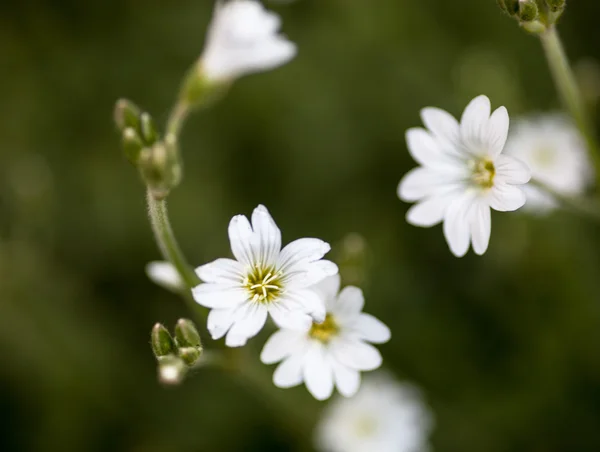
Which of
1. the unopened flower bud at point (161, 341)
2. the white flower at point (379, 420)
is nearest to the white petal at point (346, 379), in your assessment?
the unopened flower bud at point (161, 341)

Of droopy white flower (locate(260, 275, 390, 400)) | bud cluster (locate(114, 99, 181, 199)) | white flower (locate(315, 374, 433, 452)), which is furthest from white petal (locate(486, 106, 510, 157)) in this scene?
white flower (locate(315, 374, 433, 452))

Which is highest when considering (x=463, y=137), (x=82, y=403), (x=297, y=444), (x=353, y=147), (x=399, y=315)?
(x=353, y=147)

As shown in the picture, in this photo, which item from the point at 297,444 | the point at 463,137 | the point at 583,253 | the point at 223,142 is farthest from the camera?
the point at 223,142

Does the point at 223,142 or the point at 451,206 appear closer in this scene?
the point at 451,206

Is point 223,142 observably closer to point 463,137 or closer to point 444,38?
point 444,38

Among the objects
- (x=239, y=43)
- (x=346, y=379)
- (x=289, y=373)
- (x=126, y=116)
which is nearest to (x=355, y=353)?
(x=346, y=379)

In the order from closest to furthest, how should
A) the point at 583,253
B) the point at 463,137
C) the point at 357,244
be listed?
the point at 463,137 → the point at 357,244 → the point at 583,253

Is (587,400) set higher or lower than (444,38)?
lower

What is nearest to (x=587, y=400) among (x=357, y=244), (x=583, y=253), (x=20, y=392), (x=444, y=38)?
(x=583, y=253)

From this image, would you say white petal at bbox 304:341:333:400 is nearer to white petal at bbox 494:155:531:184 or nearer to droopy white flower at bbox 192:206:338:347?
droopy white flower at bbox 192:206:338:347
